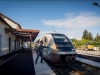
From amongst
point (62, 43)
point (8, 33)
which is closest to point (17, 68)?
point (62, 43)

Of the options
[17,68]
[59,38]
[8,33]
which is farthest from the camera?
[8,33]

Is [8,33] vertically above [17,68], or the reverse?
[8,33]

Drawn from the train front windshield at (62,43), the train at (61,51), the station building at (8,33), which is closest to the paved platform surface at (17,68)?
the train at (61,51)

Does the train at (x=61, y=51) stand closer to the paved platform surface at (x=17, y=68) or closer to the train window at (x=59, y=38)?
the train window at (x=59, y=38)

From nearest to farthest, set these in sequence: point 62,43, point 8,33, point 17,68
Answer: point 17,68
point 62,43
point 8,33

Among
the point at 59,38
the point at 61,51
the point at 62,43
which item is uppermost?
the point at 59,38

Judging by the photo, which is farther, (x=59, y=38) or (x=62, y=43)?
(x=59, y=38)

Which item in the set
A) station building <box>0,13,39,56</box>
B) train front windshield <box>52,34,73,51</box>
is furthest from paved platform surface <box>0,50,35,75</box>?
station building <box>0,13,39,56</box>

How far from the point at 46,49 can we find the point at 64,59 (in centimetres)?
253

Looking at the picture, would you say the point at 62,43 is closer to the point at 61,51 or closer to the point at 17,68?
the point at 61,51

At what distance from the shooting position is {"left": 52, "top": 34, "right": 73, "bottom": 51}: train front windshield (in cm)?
1079

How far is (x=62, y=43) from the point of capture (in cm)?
1124

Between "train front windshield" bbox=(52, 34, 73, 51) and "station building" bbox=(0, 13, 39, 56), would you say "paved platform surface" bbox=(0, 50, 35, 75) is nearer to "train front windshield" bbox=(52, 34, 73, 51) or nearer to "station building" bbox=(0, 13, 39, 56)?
"train front windshield" bbox=(52, 34, 73, 51)

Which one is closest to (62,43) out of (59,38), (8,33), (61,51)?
(59,38)
